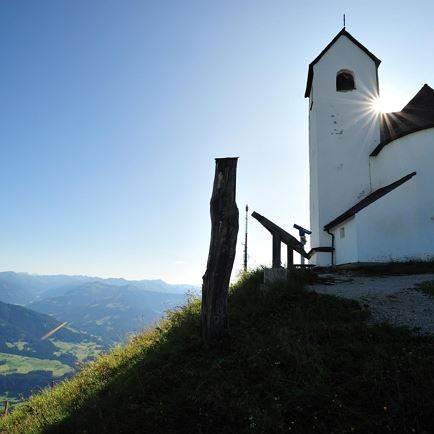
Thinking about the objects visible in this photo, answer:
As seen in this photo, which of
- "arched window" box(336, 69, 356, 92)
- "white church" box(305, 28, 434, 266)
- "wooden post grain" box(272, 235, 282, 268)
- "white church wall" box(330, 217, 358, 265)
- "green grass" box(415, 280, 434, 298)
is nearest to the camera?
"green grass" box(415, 280, 434, 298)

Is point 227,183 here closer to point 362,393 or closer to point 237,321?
point 237,321

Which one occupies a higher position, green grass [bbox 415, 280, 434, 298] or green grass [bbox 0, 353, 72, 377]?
green grass [bbox 415, 280, 434, 298]

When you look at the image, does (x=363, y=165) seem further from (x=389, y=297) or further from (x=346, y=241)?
(x=389, y=297)

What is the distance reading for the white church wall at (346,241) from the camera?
55.0 feet

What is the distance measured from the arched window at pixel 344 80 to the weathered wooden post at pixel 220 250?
17080mm

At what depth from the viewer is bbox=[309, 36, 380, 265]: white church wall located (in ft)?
66.8

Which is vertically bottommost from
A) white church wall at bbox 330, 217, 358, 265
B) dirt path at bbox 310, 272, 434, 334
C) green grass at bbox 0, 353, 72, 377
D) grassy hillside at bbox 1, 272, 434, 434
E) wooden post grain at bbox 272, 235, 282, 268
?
green grass at bbox 0, 353, 72, 377

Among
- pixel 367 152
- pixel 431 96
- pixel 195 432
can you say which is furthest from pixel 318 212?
pixel 195 432

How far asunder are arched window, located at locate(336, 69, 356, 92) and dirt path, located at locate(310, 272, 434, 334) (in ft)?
43.6

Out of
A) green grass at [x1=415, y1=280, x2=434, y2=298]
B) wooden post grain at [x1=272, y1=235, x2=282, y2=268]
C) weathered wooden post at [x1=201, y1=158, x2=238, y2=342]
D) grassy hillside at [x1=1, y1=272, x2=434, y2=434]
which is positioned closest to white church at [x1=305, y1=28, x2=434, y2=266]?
green grass at [x1=415, y1=280, x2=434, y2=298]

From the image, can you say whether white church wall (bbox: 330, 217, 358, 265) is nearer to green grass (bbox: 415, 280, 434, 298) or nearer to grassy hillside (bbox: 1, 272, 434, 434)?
green grass (bbox: 415, 280, 434, 298)

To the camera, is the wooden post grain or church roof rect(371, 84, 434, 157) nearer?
the wooden post grain

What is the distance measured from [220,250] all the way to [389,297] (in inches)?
180

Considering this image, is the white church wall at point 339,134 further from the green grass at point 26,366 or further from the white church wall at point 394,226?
the green grass at point 26,366
